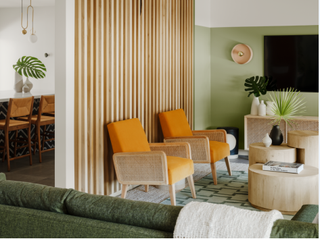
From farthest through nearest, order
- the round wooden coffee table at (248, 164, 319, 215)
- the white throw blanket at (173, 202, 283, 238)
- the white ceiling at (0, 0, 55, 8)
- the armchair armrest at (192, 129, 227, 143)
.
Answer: the white ceiling at (0, 0, 55, 8), the armchair armrest at (192, 129, 227, 143), the round wooden coffee table at (248, 164, 319, 215), the white throw blanket at (173, 202, 283, 238)

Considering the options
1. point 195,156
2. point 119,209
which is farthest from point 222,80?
point 119,209

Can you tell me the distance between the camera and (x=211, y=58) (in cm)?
663

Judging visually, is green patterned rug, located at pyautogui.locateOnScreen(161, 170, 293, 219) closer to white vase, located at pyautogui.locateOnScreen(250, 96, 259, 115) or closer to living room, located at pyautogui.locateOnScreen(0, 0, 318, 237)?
living room, located at pyautogui.locateOnScreen(0, 0, 318, 237)

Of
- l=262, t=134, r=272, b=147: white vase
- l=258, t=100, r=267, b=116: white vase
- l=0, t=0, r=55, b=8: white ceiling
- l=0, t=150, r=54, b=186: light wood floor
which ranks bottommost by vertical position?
l=0, t=150, r=54, b=186: light wood floor

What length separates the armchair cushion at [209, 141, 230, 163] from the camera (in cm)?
454

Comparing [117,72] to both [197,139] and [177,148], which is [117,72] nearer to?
[177,148]

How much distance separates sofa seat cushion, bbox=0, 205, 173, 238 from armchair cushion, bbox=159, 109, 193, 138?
324cm

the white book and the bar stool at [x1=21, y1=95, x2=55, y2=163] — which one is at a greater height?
the bar stool at [x1=21, y1=95, x2=55, y2=163]

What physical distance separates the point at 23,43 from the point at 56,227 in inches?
316

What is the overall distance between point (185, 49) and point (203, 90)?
3.10 ft

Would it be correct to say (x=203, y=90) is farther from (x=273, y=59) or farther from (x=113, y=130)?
(x=113, y=130)

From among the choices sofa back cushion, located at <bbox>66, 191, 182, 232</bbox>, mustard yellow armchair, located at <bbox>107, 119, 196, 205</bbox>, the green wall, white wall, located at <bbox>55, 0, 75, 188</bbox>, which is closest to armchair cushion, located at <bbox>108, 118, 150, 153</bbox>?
mustard yellow armchair, located at <bbox>107, 119, 196, 205</bbox>

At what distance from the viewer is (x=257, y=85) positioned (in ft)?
20.0

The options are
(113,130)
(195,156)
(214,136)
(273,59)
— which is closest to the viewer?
(113,130)
